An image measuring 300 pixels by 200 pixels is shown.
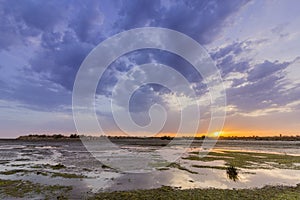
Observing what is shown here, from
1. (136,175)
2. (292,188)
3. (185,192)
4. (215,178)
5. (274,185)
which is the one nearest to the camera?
(185,192)

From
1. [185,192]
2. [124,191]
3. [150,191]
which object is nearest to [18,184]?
[124,191]

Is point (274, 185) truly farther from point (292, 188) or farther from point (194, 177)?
point (194, 177)

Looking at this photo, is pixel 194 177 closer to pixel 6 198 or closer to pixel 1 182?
pixel 6 198

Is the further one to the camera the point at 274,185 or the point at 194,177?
the point at 194,177

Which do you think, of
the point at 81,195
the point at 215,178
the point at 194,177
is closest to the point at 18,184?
the point at 81,195

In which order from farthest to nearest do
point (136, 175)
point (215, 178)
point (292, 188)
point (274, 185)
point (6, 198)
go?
point (136, 175) → point (215, 178) → point (274, 185) → point (292, 188) → point (6, 198)

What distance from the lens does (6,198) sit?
12961mm

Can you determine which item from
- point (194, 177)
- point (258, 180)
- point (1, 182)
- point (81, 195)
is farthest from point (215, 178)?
point (1, 182)

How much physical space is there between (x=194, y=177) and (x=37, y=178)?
12.3 meters

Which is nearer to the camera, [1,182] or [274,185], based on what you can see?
[274,185]

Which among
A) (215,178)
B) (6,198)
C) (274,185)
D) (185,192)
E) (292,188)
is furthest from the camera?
(215,178)

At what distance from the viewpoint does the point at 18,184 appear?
650 inches

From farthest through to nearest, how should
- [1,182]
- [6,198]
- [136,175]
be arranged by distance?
[136,175] → [1,182] → [6,198]

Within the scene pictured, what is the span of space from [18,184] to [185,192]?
1142 cm
